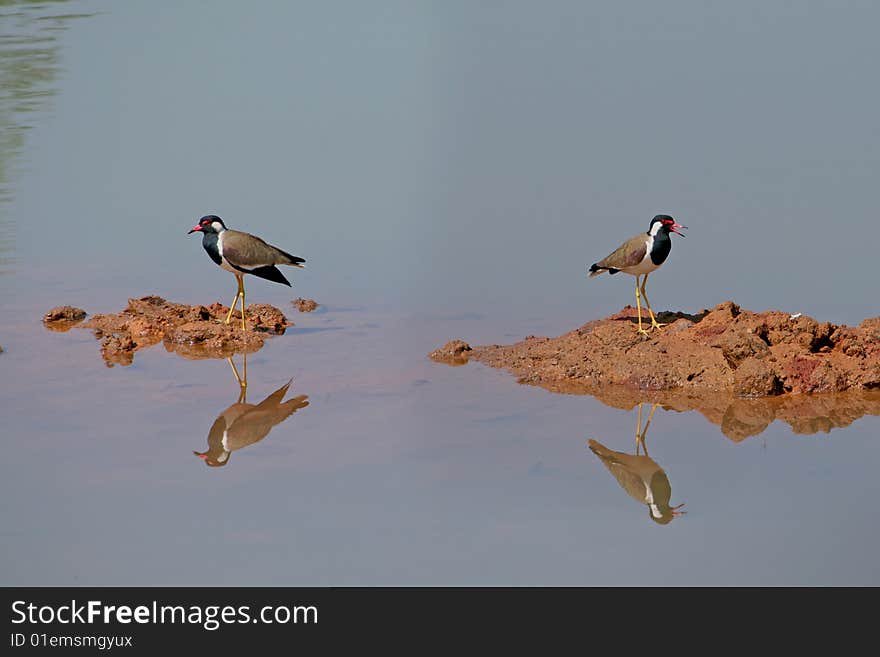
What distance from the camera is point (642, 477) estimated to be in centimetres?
811

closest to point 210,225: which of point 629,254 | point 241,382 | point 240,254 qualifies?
point 240,254

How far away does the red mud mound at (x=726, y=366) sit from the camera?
9.28m

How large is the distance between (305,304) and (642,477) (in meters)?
4.76

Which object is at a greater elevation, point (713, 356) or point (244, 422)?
point (713, 356)

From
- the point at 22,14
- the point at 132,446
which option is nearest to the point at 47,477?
the point at 132,446

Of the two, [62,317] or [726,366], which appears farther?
[62,317]

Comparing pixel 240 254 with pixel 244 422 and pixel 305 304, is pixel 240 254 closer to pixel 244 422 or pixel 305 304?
pixel 305 304

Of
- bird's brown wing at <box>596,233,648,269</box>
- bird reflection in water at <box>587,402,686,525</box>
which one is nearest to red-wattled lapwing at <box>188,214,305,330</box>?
bird's brown wing at <box>596,233,648,269</box>

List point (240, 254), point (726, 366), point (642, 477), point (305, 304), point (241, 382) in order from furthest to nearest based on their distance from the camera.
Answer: point (305, 304) → point (240, 254) → point (241, 382) → point (726, 366) → point (642, 477)

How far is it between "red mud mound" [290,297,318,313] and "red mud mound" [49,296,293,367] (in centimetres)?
36

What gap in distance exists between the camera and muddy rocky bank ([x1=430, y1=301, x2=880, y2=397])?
9.59 metres

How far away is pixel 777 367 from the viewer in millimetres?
9641

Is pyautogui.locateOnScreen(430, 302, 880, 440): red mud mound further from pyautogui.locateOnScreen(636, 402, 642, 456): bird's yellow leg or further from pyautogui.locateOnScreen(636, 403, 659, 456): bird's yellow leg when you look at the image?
pyautogui.locateOnScreen(636, 402, 642, 456): bird's yellow leg

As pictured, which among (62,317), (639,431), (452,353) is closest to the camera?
(639,431)
